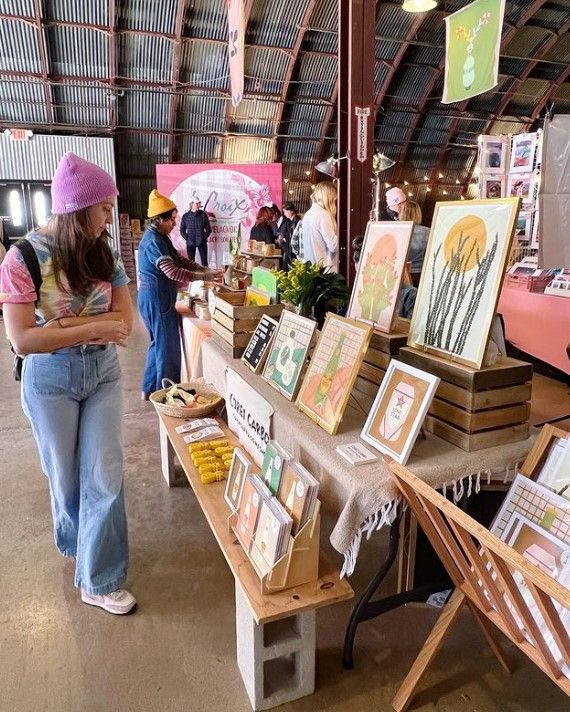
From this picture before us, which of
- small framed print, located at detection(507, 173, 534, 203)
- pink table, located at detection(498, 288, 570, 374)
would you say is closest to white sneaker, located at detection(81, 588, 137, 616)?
pink table, located at detection(498, 288, 570, 374)

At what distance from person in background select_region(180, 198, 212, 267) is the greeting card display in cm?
792

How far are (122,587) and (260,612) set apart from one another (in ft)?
3.18

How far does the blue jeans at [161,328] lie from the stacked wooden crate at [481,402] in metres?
2.83

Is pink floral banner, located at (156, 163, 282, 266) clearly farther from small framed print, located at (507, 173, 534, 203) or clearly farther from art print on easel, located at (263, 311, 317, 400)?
art print on easel, located at (263, 311, 317, 400)

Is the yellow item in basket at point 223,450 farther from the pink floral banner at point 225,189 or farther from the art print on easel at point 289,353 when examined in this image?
the pink floral banner at point 225,189

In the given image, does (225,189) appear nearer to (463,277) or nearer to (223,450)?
(223,450)

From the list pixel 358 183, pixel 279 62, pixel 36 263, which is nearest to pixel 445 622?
pixel 36 263

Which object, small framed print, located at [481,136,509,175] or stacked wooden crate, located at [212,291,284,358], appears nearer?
stacked wooden crate, located at [212,291,284,358]

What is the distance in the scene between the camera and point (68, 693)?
1745 millimetres

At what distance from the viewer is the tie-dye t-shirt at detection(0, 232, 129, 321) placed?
1.72m

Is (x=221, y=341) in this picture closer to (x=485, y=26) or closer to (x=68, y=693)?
(x=68, y=693)

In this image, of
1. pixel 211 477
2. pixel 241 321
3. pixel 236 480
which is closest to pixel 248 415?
pixel 211 477

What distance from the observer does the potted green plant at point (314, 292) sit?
2.48m

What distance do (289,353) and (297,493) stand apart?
0.68 metres
